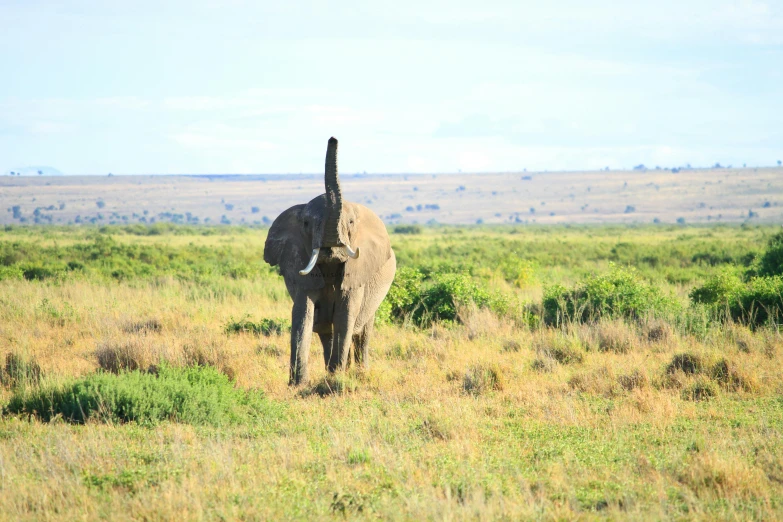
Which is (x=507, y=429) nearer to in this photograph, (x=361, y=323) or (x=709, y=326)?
(x=361, y=323)

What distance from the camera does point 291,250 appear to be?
9.17 metres

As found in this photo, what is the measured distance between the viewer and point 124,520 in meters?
5.13

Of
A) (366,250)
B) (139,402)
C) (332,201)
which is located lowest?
(139,402)

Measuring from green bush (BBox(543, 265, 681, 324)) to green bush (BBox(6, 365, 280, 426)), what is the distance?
7.05m

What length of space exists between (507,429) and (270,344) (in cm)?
520

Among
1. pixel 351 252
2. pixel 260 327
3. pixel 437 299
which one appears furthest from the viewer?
pixel 437 299

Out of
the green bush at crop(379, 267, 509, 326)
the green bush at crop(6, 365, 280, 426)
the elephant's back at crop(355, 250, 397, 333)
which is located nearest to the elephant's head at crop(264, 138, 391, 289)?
the elephant's back at crop(355, 250, 397, 333)

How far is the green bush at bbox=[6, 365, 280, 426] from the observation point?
760 centimetres

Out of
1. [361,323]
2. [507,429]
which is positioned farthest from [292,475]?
[361,323]

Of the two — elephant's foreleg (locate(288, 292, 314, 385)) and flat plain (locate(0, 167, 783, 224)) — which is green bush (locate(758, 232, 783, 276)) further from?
flat plain (locate(0, 167, 783, 224))

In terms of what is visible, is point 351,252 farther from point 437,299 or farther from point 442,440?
point 437,299

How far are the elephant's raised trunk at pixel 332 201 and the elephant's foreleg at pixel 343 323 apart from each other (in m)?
0.91

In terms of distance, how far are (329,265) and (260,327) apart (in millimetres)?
4834

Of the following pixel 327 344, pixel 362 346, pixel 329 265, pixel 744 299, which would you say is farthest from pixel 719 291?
pixel 329 265
